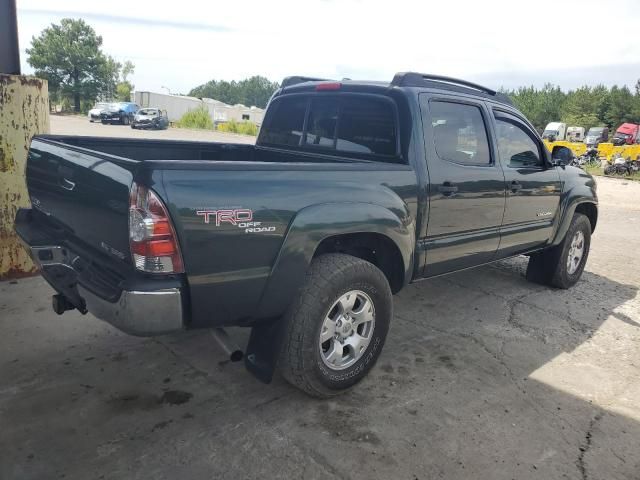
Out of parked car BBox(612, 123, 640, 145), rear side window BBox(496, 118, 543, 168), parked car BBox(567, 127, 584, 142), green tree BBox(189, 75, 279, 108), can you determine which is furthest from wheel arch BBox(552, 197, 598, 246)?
green tree BBox(189, 75, 279, 108)

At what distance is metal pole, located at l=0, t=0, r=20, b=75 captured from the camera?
15.7ft

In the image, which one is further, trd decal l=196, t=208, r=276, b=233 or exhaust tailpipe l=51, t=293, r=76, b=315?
exhaust tailpipe l=51, t=293, r=76, b=315

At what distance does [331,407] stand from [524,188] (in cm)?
259

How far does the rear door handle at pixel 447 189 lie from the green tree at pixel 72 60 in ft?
206

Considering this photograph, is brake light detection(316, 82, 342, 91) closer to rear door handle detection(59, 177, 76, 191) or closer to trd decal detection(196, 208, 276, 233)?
trd decal detection(196, 208, 276, 233)

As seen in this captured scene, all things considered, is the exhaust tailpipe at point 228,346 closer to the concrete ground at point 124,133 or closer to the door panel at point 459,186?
the door panel at point 459,186

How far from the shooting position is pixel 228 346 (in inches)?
113

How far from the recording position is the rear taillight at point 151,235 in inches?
86.7

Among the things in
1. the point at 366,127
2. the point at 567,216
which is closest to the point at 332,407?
the point at 366,127

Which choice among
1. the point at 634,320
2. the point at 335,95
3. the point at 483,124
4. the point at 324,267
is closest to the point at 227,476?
the point at 324,267

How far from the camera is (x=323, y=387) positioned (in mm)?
2975

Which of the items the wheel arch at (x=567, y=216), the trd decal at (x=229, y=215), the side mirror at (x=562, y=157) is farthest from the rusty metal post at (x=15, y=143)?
the wheel arch at (x=567, y=216)

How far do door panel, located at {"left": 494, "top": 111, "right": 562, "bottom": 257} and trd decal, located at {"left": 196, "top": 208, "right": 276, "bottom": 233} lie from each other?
2.53m

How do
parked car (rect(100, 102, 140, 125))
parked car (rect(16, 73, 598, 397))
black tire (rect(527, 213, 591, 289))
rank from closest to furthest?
parked car (rect(16, 73, 598, 397)), black tire (rect(527, 213, 591, 289)), parked car (rect(100, 102, 140, 125))
